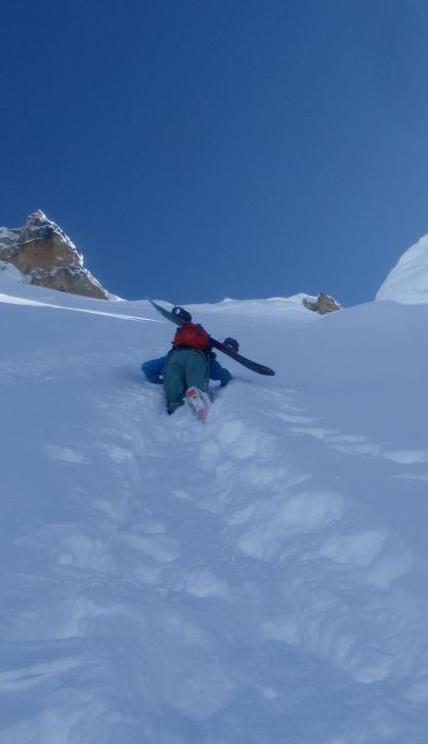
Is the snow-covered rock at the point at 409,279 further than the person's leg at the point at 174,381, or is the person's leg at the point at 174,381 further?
the snow-covered rock at the point at 409,279

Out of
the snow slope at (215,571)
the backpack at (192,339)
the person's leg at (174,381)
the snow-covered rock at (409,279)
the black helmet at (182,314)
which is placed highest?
the snow-covered rock at (409,279)

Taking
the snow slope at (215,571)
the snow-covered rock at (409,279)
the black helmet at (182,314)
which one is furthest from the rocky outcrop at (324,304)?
the snow slope at (215,571)

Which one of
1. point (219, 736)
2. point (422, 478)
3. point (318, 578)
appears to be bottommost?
point (219, 736)

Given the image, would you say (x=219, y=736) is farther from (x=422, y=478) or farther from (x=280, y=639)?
(x=422, y=478)

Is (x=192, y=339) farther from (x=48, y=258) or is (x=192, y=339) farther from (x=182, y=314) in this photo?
(x=48, y=258)

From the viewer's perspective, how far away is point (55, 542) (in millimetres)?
4359

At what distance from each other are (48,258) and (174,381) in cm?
6463

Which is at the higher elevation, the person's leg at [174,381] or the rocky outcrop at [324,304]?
the rocky outcrop at [324,304]

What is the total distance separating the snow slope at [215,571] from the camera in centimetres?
303

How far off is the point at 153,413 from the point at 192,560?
3963mm

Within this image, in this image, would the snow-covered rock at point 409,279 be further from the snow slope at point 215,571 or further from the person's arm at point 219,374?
the snow slope at point 215,571

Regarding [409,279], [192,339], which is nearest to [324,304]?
[409,279]

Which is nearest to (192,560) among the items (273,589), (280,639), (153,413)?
(273,589)

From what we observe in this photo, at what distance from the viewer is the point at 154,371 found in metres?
9.84
